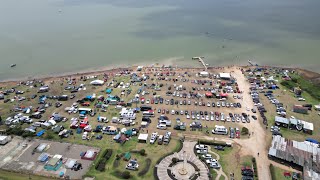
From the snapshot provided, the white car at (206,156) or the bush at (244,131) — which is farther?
the bush at (244,131)

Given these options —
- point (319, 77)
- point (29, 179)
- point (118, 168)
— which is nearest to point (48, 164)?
point (29, 179)

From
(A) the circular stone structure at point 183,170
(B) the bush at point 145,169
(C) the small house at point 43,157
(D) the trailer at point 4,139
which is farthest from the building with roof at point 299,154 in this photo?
(D) the trailer at point 4,139

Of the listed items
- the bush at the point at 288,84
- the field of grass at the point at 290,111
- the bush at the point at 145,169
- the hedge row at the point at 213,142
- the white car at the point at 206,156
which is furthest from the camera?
the bush at the point at 288,84

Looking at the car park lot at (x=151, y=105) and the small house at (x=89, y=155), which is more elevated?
the car park lot at (x=151, y=105)

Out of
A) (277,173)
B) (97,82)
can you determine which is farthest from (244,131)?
(97,82)

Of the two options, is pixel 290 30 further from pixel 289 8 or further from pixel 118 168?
pixel 118 168

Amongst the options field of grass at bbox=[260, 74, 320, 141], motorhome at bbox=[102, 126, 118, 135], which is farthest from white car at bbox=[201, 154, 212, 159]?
motorhome at bbox=[102, 126, 118, 135]

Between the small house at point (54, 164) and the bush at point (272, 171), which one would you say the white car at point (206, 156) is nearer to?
the bush at point (272, 171)

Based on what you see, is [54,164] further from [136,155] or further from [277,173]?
[277,173]
